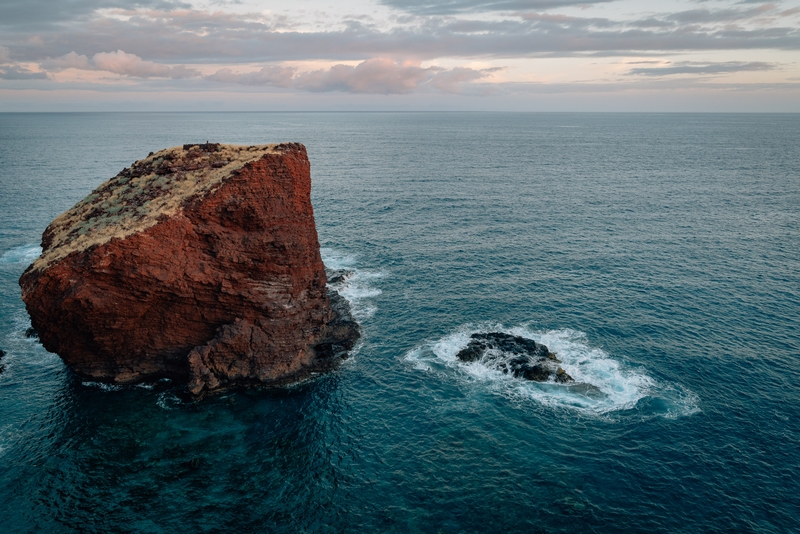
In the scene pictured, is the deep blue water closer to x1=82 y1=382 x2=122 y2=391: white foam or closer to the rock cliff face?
x1=82 y1=382 x2=122 y2=391: white foam

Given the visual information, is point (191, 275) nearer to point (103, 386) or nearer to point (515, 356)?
point (103, 386)

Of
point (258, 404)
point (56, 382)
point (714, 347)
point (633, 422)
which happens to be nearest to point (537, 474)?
point (633, 422)

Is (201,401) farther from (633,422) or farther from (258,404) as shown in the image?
(633,422)

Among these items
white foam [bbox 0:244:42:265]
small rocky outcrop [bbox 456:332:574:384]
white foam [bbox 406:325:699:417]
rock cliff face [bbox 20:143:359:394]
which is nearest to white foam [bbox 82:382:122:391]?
rock cliff face [bbox 20:143:359:394]

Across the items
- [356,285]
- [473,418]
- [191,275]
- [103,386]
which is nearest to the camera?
[473,418]

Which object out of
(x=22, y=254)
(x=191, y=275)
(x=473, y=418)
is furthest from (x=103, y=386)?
(x=22, y=254)
